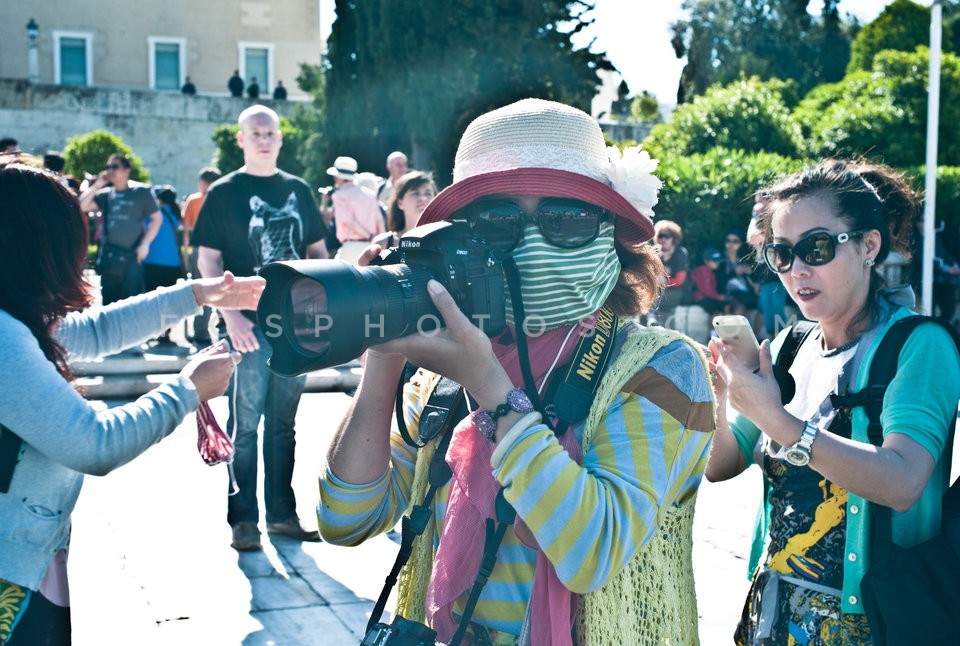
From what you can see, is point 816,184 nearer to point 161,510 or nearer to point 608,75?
point 161,510

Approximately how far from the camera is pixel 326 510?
187 centimetres

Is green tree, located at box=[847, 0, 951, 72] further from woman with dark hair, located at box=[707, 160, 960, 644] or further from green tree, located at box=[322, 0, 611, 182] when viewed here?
woman with dark hair, located at box=[707, 160, 960, 644]

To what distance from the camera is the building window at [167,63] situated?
130 feet

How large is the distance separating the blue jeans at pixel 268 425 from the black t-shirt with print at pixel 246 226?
414mm

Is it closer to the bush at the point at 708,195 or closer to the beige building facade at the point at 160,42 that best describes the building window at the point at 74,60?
the beige building facade at the point at 160,42

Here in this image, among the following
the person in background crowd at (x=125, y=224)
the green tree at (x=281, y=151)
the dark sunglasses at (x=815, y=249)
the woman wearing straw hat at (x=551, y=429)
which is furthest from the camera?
the green tree at (x=281, y=151)

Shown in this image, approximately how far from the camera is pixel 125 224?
28.8 feet

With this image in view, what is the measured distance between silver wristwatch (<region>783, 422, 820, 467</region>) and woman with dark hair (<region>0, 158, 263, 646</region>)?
129cm

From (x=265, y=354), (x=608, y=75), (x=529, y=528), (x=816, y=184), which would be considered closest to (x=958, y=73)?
(x=265, y=354)

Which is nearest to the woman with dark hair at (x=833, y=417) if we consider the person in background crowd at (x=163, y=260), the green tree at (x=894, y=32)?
the person in background crowd at (x=163, y=260)

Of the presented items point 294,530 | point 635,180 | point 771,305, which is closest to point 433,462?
point 635,180

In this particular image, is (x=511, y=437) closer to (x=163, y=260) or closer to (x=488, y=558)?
(x=488, y=558)

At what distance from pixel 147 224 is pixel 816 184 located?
7554mm

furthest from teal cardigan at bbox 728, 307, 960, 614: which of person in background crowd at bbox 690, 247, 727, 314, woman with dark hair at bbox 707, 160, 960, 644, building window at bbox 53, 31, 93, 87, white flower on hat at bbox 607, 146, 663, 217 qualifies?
building window at bbox 53, 31, 93, 87
